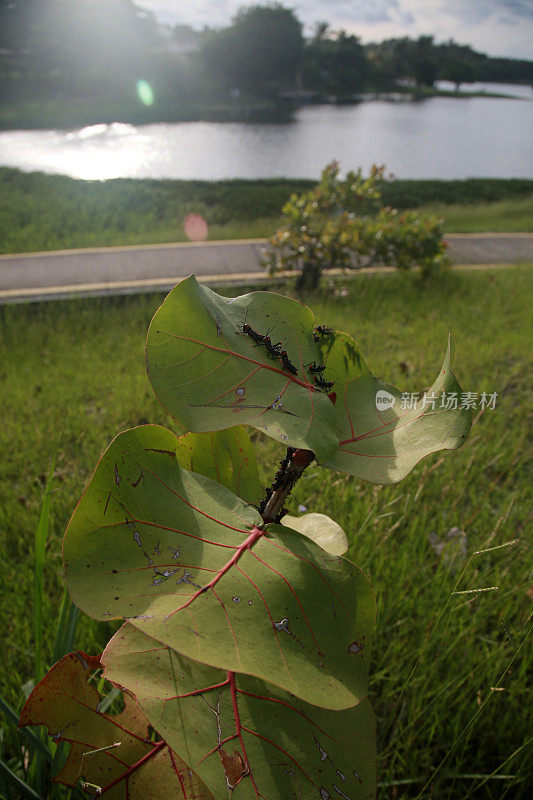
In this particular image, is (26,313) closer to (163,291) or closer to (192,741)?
(163,291)

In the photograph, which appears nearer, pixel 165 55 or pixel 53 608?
pixel 53 608

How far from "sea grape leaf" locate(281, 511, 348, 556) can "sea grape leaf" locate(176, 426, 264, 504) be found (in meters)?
0.08

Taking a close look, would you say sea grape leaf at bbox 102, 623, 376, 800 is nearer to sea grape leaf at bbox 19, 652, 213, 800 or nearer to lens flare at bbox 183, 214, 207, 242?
sea grape leaf at bbox 19, 652, 213, 800

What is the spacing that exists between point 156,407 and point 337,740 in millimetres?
2041

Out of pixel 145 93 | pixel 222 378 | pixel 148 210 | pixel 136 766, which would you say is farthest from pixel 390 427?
pixel 145 93

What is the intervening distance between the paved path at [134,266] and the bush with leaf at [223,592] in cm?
379

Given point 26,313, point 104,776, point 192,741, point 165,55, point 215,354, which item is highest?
point 165,55

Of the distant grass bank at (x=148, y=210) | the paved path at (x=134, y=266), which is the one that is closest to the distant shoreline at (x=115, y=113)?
the distant grass bank at (x=148, y=210)

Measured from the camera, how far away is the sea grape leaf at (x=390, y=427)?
460 mm

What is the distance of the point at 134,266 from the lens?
4789 millimetres

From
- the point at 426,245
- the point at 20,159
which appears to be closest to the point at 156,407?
the point at 426,245

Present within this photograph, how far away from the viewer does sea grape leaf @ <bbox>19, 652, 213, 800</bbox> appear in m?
0.48

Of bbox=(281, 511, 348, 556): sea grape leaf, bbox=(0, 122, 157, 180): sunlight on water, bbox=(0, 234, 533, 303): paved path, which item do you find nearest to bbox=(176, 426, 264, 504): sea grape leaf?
bbox=(281, 511, 348, 556): sea grape leaf

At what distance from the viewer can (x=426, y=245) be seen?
4.34m
